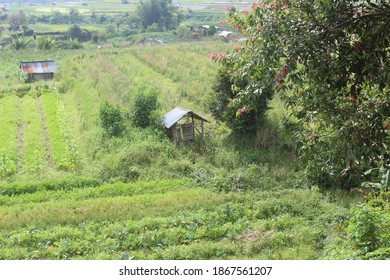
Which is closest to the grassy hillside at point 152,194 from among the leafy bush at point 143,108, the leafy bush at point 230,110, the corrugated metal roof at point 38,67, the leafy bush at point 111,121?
the leafy bush at point 111,121

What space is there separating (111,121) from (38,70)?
1503 cm

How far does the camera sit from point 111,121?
1783 centimetres

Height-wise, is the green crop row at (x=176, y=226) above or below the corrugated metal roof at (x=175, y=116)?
below

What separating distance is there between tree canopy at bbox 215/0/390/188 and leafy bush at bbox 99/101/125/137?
1160 centimetres

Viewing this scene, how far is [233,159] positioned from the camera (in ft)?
50.2

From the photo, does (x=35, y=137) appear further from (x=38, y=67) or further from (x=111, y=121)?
(x=38, y=67)

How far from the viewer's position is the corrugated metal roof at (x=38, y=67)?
30.2 meters

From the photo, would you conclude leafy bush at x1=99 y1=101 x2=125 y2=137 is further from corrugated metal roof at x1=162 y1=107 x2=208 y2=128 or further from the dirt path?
the dirt path

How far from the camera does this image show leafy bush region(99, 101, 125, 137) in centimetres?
1752

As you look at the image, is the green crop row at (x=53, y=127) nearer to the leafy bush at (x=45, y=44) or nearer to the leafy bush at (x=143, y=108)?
the leafy bush at (x=143, y=108)

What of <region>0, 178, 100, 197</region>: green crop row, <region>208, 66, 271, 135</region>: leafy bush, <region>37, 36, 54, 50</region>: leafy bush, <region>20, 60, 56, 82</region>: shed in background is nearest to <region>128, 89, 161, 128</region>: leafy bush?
<region>208, 66, 271, 135</region>: leafy bush

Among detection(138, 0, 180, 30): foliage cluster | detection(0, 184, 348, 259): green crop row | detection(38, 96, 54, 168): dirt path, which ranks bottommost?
detection(0, 184, 348, 259): green crop row

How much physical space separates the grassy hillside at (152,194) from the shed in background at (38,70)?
7.80m

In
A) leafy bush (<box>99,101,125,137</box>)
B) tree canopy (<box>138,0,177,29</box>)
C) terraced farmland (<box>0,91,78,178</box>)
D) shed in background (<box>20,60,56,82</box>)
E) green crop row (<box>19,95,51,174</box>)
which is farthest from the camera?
tree canopy (<box>138,0,177,29</box>)
